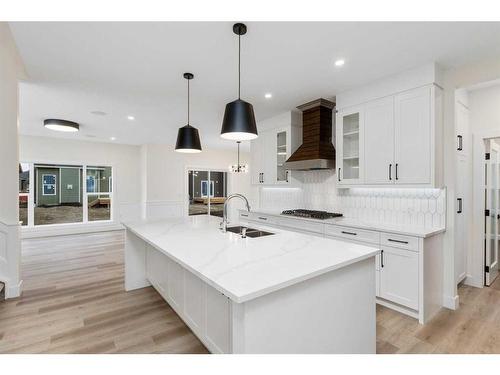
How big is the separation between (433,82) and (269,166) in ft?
8.59

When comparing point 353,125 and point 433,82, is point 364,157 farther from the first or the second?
point 433,82

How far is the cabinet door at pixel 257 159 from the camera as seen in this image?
15.6 ft

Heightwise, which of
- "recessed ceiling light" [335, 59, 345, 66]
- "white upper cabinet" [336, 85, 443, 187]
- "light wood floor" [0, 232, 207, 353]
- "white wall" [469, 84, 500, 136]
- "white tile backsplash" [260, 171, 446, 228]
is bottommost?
"light wood floor" [0, 232, 207, 353]

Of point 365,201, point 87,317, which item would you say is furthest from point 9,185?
point 365,201

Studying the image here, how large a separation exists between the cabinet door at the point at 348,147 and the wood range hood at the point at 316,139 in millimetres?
202

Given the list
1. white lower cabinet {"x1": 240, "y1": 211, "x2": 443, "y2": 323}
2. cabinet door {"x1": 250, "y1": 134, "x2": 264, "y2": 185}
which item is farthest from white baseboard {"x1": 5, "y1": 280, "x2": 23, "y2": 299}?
white lower cabinet {"x1": 240, "y1": 211, "x2": 443, "y2": 323}

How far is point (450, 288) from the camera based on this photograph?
2.65m

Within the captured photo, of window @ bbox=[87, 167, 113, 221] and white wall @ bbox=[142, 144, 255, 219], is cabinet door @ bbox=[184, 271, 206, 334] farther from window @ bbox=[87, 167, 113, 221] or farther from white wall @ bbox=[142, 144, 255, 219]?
window @ bbox=[87, 167, 113, 221]

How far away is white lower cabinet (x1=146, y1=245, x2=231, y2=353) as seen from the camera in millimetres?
1649

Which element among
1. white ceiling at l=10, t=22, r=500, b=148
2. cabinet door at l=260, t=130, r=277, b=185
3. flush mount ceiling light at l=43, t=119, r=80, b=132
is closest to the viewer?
white ceiling at l=10, t=22, r=500, b=148

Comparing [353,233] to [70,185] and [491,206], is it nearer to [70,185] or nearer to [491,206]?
[491,206]

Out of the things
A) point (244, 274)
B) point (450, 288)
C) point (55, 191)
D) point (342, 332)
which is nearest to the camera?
point (244, 274)

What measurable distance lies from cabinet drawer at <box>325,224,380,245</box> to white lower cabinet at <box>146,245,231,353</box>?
1.86 m

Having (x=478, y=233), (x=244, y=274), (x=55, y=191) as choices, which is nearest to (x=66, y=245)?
(x=55, y=191)
